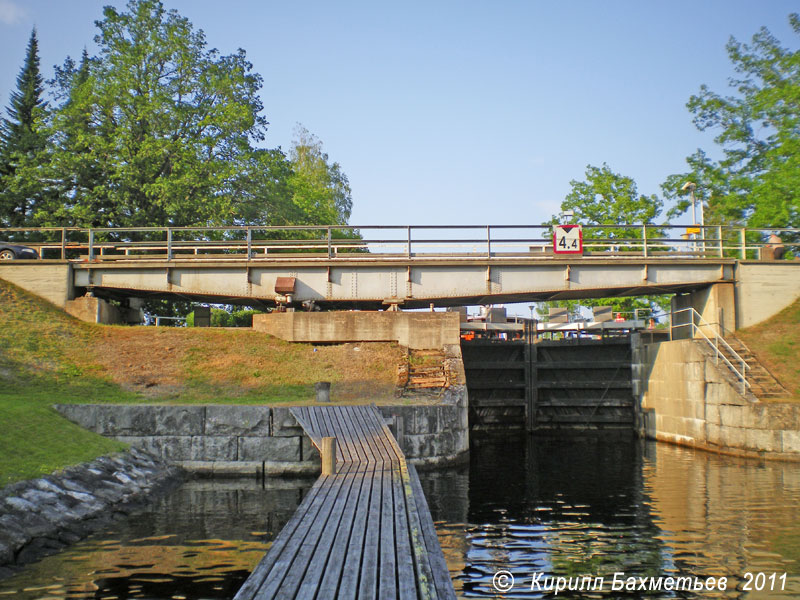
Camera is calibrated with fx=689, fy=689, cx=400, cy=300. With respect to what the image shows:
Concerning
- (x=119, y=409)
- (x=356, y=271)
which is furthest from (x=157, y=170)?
(x=119, y=409)

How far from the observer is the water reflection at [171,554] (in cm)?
955

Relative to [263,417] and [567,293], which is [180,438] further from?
[567,293]

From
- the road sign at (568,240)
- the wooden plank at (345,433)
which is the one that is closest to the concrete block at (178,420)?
the wooden plank at (345,433)

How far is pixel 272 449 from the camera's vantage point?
62.7 feet

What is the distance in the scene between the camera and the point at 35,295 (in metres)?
28.1

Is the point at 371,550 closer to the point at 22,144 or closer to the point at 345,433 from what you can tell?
the point at 345,433

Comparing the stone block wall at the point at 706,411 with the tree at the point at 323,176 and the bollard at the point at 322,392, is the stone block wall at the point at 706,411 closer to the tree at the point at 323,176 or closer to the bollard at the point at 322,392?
the bollard at the point at 322,392

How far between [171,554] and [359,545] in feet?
13.9

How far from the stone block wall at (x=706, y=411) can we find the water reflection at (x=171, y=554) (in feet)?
50.5

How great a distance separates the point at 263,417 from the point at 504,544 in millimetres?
9054

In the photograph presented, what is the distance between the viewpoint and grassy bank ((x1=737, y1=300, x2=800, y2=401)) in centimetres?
2438

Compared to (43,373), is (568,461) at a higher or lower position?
lower

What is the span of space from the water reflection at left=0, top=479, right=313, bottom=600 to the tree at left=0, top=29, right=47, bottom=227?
29.8 m

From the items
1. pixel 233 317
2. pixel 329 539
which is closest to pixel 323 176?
pixel 233 317
